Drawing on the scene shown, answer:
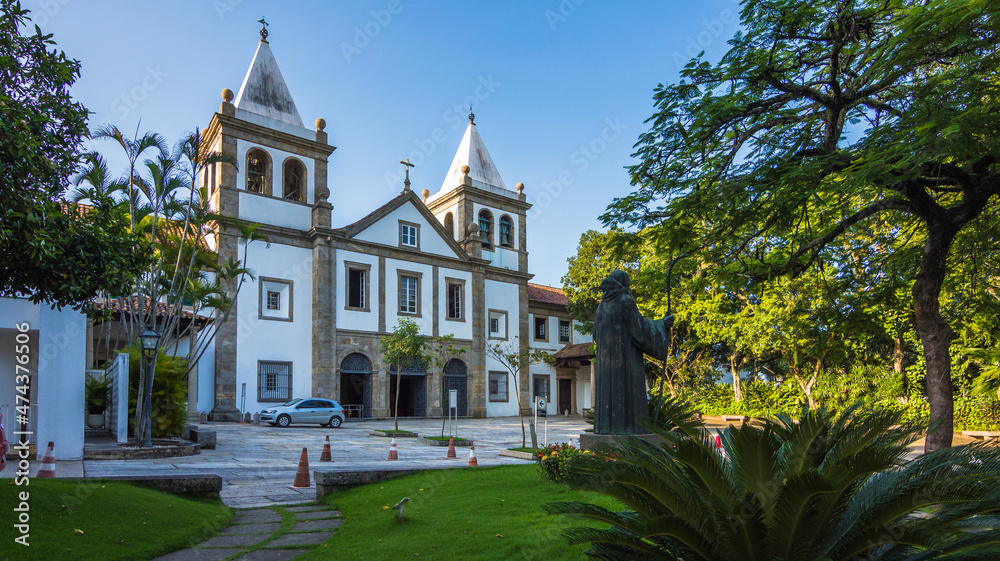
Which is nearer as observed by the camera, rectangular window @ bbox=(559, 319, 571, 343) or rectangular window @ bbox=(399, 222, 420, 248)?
rectangular window @ bbox=(399, 222, 420, 248)

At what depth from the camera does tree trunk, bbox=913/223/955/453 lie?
28.5 feet

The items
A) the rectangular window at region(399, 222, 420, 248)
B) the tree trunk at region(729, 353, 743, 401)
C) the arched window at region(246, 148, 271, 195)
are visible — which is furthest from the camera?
the rectangular window at region(399, 222, 420, 248)

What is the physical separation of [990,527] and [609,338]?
404 centimetres

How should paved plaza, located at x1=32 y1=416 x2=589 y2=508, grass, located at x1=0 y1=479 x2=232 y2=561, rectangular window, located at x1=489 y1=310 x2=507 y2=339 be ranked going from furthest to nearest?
rectangular window, located at x1=489 y1=310 x2=507 y2=339
paved plaza, located at x1=32 y1=416 x2=589 y2=508
grass, located at x1=0 y1=479 x2=232 y2=561

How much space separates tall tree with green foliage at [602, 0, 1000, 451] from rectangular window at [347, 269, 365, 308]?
24.0m

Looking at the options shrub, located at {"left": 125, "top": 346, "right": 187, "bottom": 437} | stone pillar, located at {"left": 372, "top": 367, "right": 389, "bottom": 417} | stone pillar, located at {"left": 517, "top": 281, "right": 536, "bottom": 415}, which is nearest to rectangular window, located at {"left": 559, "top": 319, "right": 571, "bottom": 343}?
stone pillar, located at {"left": 517, "top": 281, "right": 536, "bottom": 415}

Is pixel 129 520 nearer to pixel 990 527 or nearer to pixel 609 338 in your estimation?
pixel 609 338

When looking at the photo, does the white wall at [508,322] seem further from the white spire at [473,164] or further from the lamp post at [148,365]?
the lamp post at [148,365]

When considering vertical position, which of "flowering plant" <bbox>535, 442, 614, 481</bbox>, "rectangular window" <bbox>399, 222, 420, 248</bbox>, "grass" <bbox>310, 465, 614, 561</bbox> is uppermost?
"rectangular window" <bbox>399, 222, 420, 248</bbox>

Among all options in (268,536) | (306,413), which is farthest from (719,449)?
(306,413)

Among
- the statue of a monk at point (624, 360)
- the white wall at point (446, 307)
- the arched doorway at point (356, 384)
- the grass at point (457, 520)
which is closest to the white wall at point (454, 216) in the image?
the white wall at point (446, 307)

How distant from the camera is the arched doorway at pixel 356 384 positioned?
32469mm

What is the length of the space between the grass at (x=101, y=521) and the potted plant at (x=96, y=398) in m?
11.0

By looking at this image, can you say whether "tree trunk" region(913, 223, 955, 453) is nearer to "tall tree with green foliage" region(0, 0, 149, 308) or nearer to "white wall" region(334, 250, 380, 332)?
"tall tree with green foliage" region(0, 0, 149, 308)
